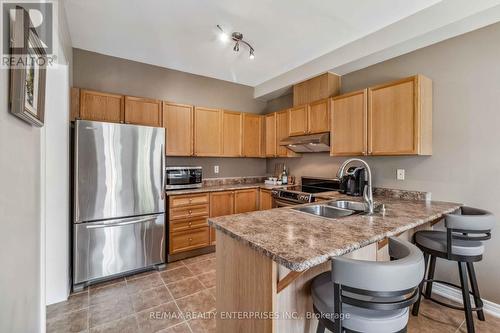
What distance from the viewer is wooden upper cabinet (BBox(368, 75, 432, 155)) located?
240 cm

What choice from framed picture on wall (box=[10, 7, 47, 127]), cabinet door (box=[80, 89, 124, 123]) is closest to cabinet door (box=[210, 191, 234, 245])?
cabinet door (box=[80, 89, 124, 123])

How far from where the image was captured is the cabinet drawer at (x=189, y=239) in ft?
10.5

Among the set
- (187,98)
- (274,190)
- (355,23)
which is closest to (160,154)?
(187,98)

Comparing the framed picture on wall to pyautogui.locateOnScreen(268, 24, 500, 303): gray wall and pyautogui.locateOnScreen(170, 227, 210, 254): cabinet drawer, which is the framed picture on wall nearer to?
pyautogui.locateOnScreen(170, 227, 210, 254): cabinet drawer

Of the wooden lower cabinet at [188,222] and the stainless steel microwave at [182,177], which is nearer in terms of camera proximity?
the wooden lower cabinet at [188,222]

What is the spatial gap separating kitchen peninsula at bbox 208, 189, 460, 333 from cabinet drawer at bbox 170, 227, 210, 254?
1.74 metres

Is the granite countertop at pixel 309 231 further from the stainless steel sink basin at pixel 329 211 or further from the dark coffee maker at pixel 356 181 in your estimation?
the dark coffee maker at pixel 356 181

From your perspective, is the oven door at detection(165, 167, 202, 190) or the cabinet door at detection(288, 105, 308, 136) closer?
the oven door at detection(165, 167, 202, 190)

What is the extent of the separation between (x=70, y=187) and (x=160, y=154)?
99 cm

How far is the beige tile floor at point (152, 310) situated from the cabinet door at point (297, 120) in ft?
8.07

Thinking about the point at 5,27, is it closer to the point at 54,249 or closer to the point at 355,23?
the point at 54,249

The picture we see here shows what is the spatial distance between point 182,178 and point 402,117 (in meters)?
2.89

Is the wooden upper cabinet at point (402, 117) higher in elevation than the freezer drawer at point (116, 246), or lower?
higher

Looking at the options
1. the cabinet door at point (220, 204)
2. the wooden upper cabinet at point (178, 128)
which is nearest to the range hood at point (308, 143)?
the cabinet door at point (220, 204)
